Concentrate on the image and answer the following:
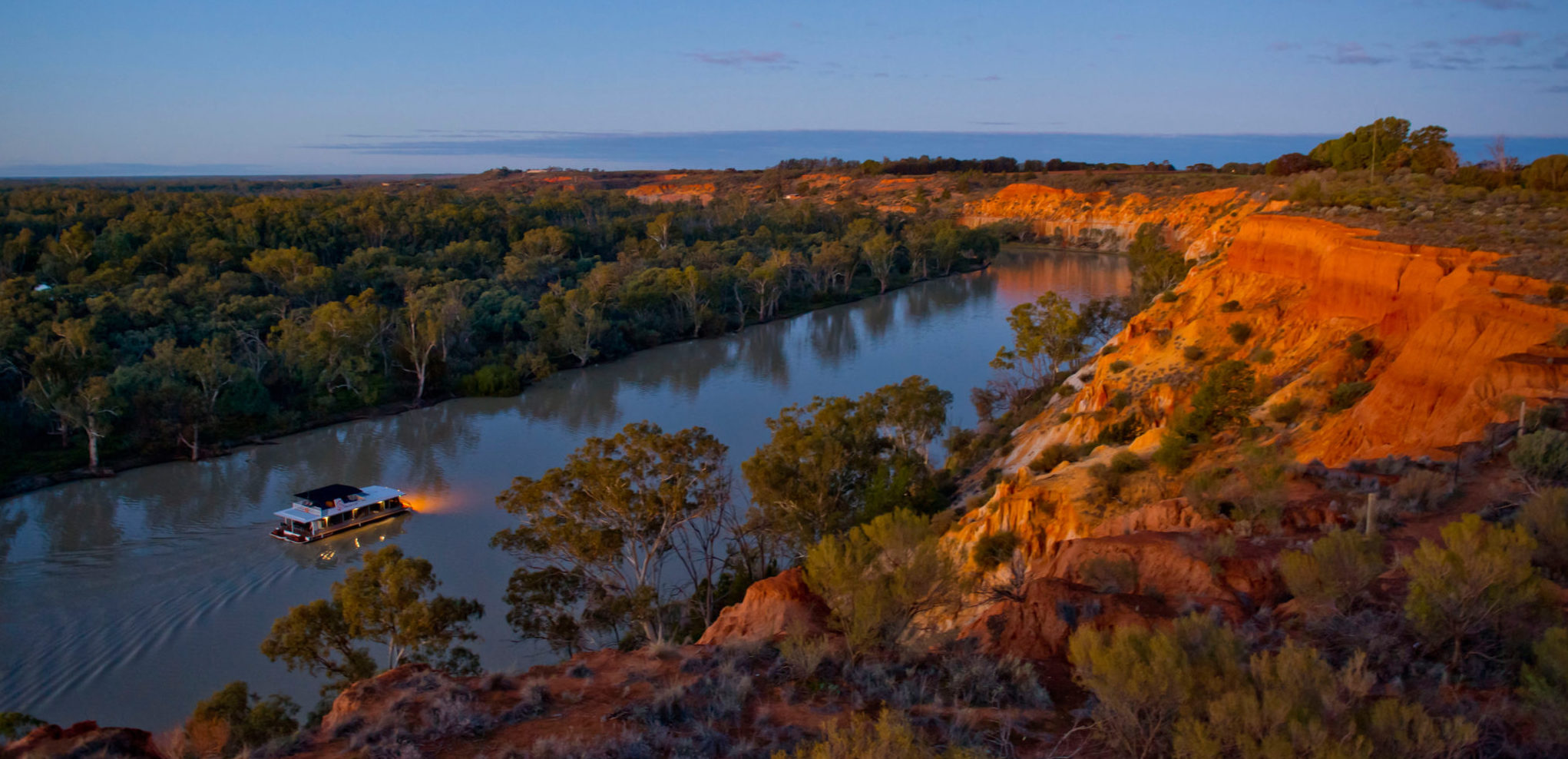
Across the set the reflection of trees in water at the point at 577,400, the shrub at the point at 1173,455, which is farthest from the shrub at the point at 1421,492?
the reflection of trees in water at the point at 577,400

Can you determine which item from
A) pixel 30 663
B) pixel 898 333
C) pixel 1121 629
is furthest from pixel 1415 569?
pixel 898 333

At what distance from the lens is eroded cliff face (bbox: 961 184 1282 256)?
6962 cm

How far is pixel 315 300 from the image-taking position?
3862 centimetres

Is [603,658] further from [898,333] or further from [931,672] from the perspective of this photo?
[898,333]

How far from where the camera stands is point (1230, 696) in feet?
17.7

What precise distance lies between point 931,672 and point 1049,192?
87.0 m

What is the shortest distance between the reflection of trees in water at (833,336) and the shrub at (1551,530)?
30705mm

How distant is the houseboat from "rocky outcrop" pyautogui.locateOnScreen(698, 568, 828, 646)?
41.5 feet

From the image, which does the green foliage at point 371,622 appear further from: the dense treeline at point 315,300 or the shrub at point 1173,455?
the dense treeline at point 315,300

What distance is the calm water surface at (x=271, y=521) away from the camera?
1538 centimetres

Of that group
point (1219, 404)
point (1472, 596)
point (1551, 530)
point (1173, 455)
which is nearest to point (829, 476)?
point (1173, 455)

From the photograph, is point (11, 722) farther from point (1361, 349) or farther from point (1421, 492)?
point (1361, 349)

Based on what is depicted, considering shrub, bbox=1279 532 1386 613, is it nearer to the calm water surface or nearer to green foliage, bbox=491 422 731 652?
green foliage, bbox=491 422 731 652

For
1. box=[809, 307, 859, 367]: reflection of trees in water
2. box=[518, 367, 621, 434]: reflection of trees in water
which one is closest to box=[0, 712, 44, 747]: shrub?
box=[518, 367, 621, 434]: reflection of trees in water
